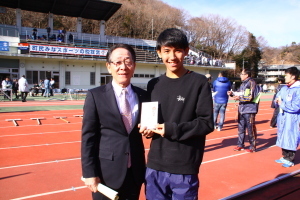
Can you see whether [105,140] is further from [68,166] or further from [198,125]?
[68,166]

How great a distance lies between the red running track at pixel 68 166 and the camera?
3.59 meters

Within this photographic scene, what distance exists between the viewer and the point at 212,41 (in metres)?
58.4

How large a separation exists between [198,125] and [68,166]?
11.8 feet

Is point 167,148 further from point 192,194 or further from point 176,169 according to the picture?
point 192,194

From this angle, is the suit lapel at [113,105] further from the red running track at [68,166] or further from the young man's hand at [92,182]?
the red running track at [68,166]

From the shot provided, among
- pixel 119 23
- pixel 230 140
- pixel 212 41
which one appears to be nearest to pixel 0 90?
pixel 230 140

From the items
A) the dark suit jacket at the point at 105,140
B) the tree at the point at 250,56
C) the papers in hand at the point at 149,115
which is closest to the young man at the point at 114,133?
the dark suit jacket at the point at 105,140

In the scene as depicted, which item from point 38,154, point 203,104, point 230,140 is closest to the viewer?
point 203,104

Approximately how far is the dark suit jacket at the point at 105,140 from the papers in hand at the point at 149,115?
0.19m

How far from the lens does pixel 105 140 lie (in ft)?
6.21

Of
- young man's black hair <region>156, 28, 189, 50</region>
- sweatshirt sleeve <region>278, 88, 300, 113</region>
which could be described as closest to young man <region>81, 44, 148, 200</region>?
young man's black hair <region>156, 28, 189, 50</region>

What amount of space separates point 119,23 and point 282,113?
4830 centimetres

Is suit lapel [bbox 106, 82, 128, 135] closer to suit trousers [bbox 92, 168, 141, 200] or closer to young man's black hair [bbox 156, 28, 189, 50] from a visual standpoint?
suit trousers [bbox 92, 168, 141, 200]

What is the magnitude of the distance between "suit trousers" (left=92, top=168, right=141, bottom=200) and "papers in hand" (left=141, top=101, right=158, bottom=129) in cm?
46
